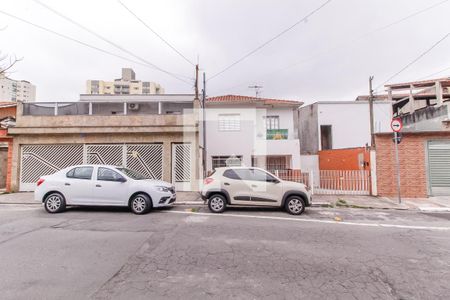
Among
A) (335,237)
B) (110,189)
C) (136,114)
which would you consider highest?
(136,114)

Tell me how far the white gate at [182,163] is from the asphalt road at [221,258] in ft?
17.7

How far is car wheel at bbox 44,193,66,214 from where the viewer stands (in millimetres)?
7609

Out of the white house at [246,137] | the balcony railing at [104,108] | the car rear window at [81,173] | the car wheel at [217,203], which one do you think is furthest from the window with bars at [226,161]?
the car rear window at [81,173]

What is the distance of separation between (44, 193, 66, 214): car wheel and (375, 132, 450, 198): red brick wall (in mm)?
13141

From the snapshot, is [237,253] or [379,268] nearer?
[379,268]

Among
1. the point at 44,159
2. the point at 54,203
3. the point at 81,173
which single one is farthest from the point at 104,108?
the point at 54,203

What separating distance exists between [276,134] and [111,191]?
36.6 ft

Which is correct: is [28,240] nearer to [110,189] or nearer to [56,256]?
[56,256]

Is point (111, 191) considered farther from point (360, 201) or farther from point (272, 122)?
point (272, 122)

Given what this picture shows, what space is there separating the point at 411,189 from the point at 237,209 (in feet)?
28.2

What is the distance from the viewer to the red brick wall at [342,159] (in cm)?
1271

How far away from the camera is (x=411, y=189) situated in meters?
10.9

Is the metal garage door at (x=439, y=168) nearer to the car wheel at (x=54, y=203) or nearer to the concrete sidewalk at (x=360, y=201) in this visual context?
the concrete sidewalk at (x=360, y=201)

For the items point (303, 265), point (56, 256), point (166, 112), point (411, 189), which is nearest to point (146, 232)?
point (56, 256)
